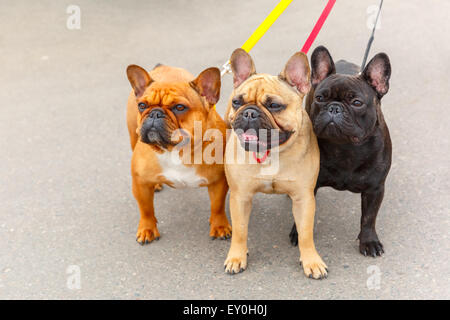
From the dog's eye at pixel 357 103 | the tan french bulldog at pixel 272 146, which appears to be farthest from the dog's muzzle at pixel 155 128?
the dog's eye at pixel 357 103

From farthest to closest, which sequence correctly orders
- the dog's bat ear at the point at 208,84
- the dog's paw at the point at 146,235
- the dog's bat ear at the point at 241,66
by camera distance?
the dog's paw at the point at 146,235
the dog's bat ear at the point at 208,84
the dog's bat ear at the point at 241,66

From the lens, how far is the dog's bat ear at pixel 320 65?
2.91 m

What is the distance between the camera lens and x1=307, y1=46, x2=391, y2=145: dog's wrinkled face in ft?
9.08

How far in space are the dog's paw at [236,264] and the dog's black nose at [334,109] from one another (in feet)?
3.58

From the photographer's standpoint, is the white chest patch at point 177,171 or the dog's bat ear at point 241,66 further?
the white chest patch at point 177,171

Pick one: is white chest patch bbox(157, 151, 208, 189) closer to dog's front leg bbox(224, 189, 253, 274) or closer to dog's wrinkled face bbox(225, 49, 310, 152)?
dog's front leg bbox(224, 189, 253, 274)

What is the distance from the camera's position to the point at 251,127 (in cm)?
267

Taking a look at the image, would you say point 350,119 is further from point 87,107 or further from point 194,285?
point 87,107

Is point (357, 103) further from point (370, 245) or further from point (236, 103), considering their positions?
point (370, 245)

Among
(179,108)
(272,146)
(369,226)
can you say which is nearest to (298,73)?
(272,146)

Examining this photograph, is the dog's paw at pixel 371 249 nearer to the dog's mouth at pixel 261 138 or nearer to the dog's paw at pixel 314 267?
the dog's paw at pixel 314 267

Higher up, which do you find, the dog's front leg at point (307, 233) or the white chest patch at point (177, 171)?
the white chest patch at point (177, 171)

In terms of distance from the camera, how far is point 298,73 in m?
2.84

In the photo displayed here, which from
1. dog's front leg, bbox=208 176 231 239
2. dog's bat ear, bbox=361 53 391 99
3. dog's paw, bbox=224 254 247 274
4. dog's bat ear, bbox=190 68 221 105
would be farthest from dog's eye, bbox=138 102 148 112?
dog's bat ear, bbox=361 53 391 99
